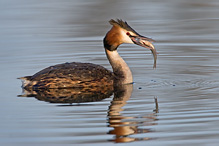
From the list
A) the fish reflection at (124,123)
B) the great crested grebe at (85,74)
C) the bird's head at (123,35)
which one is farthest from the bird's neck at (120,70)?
the fish reflection at (124,123)

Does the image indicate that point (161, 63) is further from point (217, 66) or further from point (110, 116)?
point (110, 116)

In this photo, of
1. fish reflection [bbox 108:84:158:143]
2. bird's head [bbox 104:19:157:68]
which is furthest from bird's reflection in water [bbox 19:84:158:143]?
bird's head [bbox 104:19:157:68]

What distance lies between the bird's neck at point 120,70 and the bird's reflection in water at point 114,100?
13 cm

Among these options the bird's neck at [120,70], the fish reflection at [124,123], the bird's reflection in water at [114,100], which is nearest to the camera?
the fish reflection at [124,123]

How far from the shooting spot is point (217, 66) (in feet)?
37.1

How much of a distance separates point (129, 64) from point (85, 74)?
76.4 inches

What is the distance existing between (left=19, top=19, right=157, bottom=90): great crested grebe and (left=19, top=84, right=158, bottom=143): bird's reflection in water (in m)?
0.10

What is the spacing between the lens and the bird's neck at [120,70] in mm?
10570

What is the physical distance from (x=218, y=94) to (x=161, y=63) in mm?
2494

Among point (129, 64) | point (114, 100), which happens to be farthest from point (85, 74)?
point (129, 64)

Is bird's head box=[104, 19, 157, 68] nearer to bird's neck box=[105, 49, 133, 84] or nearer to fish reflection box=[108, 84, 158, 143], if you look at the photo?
bird's neck box=[105, 49, 133, 84]

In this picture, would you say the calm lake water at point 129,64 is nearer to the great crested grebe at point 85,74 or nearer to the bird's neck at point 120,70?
the bird's neck at point 120,70

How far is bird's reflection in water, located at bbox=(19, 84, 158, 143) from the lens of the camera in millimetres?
7757

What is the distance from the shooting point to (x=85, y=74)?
1019cm
